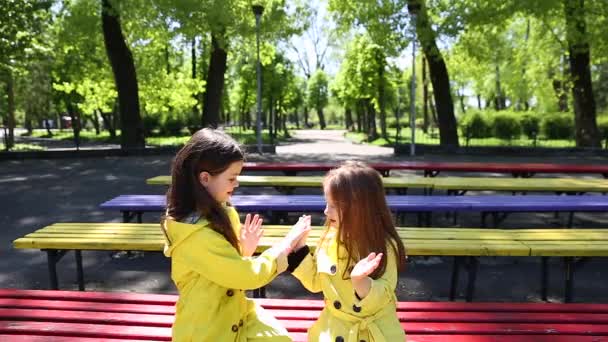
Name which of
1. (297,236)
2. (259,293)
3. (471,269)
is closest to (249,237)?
(297,236)

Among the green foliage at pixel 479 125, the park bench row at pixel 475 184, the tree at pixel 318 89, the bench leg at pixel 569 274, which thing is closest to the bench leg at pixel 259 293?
the bench leg at pixel 569 274

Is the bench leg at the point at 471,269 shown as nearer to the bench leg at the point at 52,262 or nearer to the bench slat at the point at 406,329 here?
the bench slat at the point at 406,329

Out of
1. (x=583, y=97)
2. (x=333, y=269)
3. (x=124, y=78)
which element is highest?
(x=124, y=78)

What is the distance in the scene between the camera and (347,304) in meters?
2.04

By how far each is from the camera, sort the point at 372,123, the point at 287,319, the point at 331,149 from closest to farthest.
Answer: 1. the point at 287,319
2. the point at 331,149
3. the point at 372,123

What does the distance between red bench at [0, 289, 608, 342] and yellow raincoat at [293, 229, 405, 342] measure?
0.52 m

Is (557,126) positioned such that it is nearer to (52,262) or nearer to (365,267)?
(52,262)

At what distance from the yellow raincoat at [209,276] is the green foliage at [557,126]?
28655 millimetres

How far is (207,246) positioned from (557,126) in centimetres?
2925

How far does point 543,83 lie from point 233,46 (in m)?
21.6

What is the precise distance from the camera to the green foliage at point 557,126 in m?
27.2

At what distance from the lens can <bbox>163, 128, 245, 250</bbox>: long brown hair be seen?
1954mm

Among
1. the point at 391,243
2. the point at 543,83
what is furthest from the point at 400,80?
the point at 391,243

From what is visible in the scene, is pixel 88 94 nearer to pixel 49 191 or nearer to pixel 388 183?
pixel 49 191
